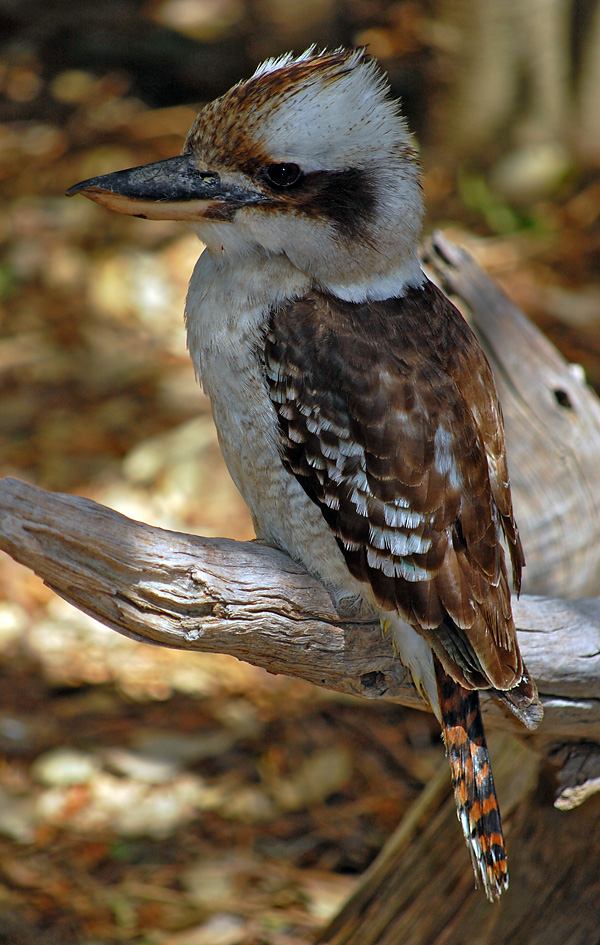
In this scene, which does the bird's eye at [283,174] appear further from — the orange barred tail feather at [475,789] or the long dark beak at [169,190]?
the orange barred tail feather at [475,789]

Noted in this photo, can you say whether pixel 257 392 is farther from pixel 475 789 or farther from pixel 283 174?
pixel 475 789

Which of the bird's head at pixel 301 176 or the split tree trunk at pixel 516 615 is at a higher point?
the bird's head at pixel 301 176

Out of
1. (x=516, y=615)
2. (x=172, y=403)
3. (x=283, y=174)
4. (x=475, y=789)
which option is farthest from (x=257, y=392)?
(x=172, y=403)

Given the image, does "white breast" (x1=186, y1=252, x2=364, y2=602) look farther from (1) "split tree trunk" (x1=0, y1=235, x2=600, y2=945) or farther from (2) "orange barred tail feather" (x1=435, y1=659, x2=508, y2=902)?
(2) "orange barred tail feather" (x1=435, y1=659, x2=508, y2=902)

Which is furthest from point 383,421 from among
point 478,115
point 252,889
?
point 478,115

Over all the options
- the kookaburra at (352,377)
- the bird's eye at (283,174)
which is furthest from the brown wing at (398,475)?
the bird's eye at (283,174)

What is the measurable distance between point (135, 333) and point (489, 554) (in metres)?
3.68

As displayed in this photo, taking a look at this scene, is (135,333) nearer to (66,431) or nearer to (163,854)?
(66,431)

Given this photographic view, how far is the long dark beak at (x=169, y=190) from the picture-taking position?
2.02 meters

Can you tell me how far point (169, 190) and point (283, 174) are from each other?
10.4 inches

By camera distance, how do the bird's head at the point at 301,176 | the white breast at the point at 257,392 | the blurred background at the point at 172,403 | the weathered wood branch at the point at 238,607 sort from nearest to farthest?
the weathered wood branch at the point at 238,607, the bird's head at the point at 301,176, the white breast at the point at 257,392, the blurred background at the point at 172,403

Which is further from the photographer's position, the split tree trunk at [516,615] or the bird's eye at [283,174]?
the bird's eye at [283,174]

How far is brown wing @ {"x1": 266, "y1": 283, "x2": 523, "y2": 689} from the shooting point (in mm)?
1985

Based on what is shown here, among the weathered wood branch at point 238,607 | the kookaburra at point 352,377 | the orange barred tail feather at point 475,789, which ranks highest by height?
the kookaburra at point 352,377
